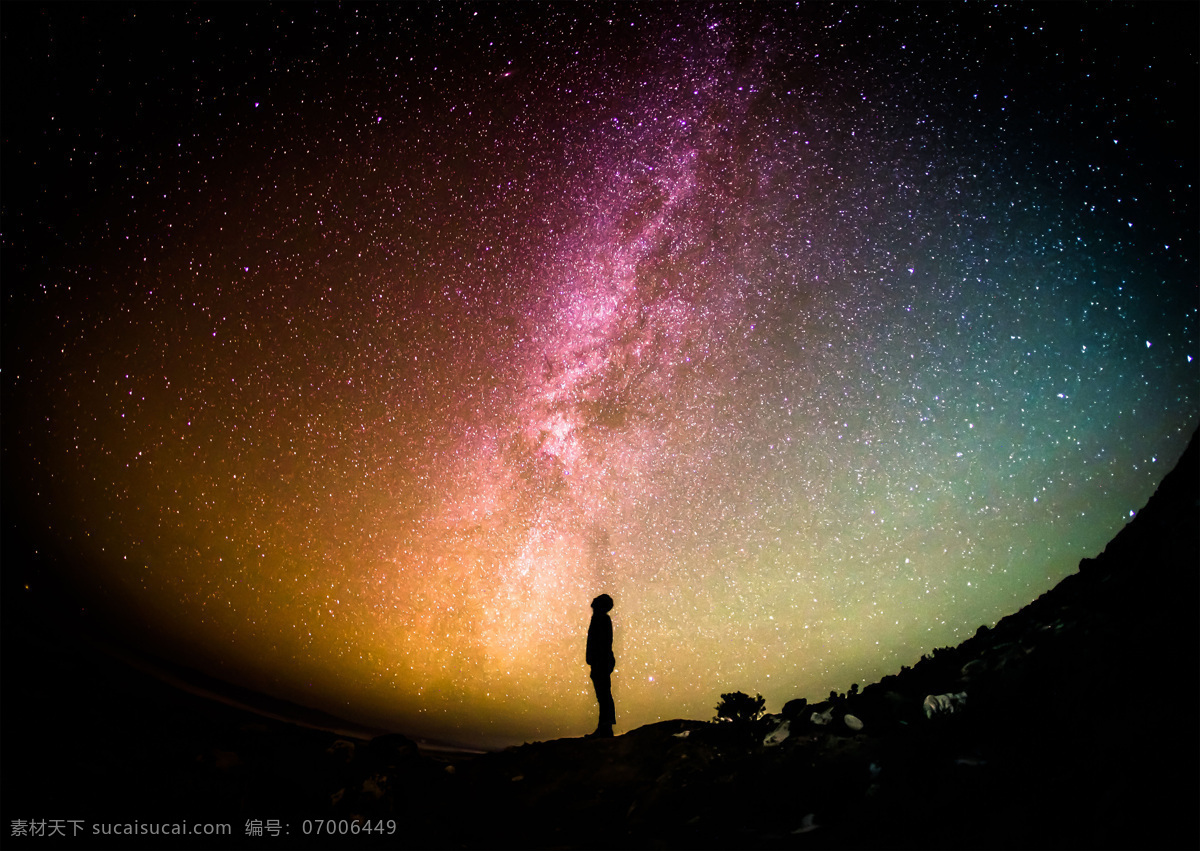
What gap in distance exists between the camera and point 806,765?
11.8ft

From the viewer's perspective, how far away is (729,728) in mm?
4617

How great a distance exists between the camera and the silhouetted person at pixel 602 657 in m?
6.02

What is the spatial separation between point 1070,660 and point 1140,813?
1277mm

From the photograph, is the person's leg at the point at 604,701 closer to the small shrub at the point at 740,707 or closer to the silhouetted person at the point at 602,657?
the silhouetted person at the point at 602,657

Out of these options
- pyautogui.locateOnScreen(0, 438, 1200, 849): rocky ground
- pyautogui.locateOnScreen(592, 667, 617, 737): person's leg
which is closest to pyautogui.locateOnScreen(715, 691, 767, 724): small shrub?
pyautogui.locateOnScreen(0, 438, 1200, 849): rocky ground

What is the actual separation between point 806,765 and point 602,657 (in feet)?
9.84

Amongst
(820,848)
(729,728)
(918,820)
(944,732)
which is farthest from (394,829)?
(944,732)

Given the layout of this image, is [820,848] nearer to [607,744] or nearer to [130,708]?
[607,744]

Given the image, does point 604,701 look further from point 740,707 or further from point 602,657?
point 740,707

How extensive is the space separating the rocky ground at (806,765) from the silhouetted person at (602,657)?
927 millimetres

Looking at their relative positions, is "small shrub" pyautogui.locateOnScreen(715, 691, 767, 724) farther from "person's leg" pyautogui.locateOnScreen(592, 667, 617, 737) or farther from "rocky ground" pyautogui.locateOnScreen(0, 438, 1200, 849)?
"person's leg" pyautogui.locateOnScreen(592, 667, 617, 737)

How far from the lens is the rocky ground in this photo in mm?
2393

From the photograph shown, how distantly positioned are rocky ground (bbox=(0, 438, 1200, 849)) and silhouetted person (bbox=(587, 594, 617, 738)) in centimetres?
93

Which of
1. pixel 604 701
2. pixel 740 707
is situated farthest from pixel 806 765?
pixel 604 701
